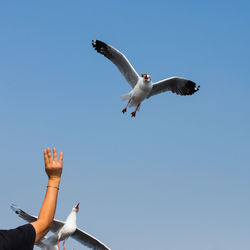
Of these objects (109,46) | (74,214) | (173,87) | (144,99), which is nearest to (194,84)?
(173,87)

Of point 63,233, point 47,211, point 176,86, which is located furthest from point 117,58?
point 47,211

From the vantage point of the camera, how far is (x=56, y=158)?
9.48ft

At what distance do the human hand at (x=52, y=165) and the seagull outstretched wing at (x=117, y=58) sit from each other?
13157mm

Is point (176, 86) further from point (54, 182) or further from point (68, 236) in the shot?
point (54, 182)

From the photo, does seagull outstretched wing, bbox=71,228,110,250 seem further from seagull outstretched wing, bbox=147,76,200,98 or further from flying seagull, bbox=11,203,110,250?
seagull outstretched wing, bbox=147,76,200,98

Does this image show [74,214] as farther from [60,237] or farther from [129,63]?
[129,63]

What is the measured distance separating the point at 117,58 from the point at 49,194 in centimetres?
1343

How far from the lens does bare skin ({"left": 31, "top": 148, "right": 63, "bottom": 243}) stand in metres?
2.71

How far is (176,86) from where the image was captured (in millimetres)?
17000

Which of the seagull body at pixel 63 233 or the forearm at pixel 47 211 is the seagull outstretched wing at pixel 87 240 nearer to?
the seagull body at pixel 63 233

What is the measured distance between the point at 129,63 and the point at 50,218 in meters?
13.4

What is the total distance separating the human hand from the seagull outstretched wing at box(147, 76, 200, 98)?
1372cm

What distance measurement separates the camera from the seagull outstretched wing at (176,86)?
16594 mm

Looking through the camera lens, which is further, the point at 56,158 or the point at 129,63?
the point at 129,63
